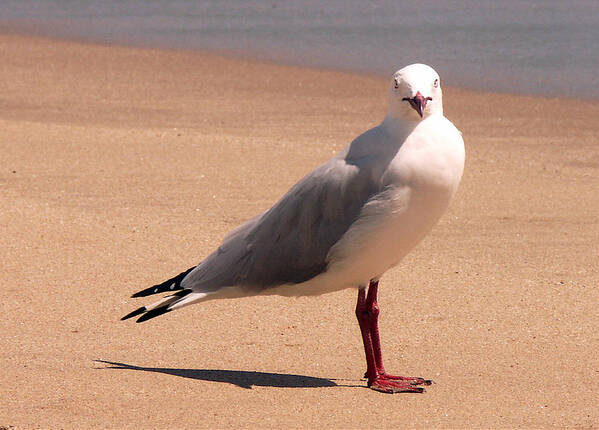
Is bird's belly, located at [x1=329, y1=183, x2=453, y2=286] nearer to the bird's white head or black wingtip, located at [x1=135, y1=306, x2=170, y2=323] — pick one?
the bird's white head

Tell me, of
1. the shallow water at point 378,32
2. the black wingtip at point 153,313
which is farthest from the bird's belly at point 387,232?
the shallow water at point 378,32

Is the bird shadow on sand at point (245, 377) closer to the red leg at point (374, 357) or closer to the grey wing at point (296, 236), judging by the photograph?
the red leg at point (374, 357)

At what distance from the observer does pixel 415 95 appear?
15.3 feet

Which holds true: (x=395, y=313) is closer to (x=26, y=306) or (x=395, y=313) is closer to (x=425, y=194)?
(x=425, y=194)

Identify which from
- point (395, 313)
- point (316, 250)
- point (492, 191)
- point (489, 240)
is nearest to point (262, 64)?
point (492, 191)

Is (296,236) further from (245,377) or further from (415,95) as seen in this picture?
(415,95)

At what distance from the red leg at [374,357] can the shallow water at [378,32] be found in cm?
986

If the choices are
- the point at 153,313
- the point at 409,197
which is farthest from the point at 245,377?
the point at 409,197

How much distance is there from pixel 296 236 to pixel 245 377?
71 centimetres

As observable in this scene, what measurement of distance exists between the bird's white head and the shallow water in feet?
33.0

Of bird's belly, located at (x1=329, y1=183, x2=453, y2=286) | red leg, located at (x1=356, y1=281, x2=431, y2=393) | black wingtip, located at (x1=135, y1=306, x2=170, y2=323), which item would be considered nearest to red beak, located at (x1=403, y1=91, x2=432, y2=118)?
bird's belly, located at (x1=329, y1=183, x2=453, y2=286)

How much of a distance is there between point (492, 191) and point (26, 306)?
462 centimetres

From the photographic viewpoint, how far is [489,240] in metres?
7.95

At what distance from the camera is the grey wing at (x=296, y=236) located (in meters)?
4.81
